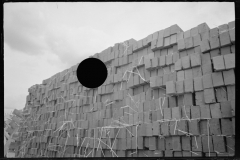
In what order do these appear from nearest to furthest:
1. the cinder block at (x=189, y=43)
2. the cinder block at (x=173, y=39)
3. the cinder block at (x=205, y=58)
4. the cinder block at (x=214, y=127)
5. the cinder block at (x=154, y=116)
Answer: the cinder block at (x=214, y=127) → the cinder block at (x=205, y=58) → the cinder block at (x=189, y=43) → the cinder block at (x=154, y=116) → the cinder block at (x=173, y=39)

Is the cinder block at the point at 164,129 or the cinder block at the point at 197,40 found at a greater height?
the cinder block at the point at 197,40

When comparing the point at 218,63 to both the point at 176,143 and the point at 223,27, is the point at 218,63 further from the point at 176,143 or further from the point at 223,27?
the point at 176,143

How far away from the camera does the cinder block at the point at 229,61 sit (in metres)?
2.39

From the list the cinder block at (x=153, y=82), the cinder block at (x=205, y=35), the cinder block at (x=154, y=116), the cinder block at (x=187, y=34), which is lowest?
the cinder block at (x=154, y=116)

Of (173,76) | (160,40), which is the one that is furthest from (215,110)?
(160,40)

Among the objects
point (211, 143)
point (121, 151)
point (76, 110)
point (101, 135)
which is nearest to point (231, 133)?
point (211, 143)

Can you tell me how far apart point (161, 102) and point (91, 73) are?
1277 mm

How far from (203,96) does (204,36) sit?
94 centimetres

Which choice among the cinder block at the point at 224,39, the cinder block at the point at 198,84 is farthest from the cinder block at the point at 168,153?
the cinder block at the point at 224,39

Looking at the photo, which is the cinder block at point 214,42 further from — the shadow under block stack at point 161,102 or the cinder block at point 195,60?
the cinder block at point 195,60

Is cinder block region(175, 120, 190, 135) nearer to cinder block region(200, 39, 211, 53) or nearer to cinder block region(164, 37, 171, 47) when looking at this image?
cinder block region(200, 39, 211, 53)

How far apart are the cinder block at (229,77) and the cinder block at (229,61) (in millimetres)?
66

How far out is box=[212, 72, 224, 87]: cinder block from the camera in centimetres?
245

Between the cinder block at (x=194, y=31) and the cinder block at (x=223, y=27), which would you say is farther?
the cinder block at (x=194, y=31)
